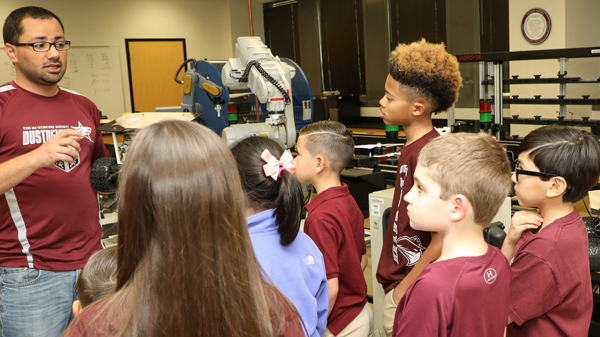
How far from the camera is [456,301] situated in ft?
3.46

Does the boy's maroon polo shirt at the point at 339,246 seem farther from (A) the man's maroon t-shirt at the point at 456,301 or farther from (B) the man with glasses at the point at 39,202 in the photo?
(B) the man with glasses at the point at 39,202

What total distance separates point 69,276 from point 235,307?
43.6 inches

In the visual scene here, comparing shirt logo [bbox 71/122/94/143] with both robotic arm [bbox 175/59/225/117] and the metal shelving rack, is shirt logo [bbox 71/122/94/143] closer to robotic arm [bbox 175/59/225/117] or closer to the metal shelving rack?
robotic arm [bbox 175/59/225/117]

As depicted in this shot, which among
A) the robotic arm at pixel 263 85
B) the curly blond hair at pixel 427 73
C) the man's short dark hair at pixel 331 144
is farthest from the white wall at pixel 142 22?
the curly blond hair at pixel 427 73

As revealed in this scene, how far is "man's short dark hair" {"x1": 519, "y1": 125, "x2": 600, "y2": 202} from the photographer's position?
1354 mm

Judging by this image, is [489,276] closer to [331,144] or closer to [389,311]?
[389,311]

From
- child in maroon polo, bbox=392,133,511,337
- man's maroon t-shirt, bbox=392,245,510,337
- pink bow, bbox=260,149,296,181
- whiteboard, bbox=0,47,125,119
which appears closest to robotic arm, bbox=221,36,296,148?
pink bow, bbox=260,149,296,181

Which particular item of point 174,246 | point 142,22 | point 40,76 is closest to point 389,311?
point 174,246

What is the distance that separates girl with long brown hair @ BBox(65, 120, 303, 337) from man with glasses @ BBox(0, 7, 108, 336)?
0.96 m

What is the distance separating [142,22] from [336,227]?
751cm

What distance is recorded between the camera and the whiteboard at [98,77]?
7.48 metres

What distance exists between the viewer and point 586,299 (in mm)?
1316

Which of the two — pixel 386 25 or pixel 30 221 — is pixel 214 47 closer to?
pixel 386 25

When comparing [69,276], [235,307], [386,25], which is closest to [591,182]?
[235,307]
